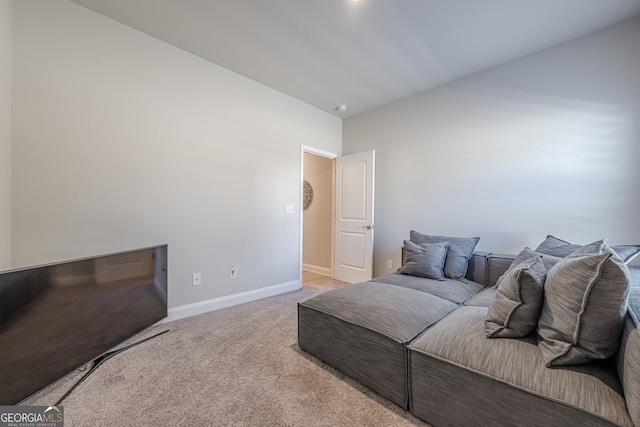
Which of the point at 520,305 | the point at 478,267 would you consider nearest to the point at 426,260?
the point at 478,267

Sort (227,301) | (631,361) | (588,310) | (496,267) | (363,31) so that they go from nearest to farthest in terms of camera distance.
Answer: (631,361) → (588,310) → (363,31) → (496,267) → (227,301)

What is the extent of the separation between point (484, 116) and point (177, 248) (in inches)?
143

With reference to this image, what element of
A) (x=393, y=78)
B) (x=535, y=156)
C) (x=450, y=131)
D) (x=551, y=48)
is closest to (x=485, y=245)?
(x=535, y=156)

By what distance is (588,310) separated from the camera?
99 cm

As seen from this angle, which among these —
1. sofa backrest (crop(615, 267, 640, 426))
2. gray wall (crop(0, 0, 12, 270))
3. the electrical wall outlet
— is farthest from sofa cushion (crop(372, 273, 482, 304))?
gray wall (crop(0, 0, 12, 270))

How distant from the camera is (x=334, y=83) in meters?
3.13

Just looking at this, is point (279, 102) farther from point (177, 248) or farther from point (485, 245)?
point (485, 245)

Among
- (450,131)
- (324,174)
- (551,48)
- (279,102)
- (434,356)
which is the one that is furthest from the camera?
(324,174)

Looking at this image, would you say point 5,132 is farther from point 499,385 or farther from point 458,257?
point 458,257

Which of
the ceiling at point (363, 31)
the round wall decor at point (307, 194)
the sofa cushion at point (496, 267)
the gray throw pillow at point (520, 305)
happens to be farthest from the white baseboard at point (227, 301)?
the ceiling at point (363, 31)

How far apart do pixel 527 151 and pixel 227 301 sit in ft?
11.9

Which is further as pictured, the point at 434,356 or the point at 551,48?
the point at 551,48
